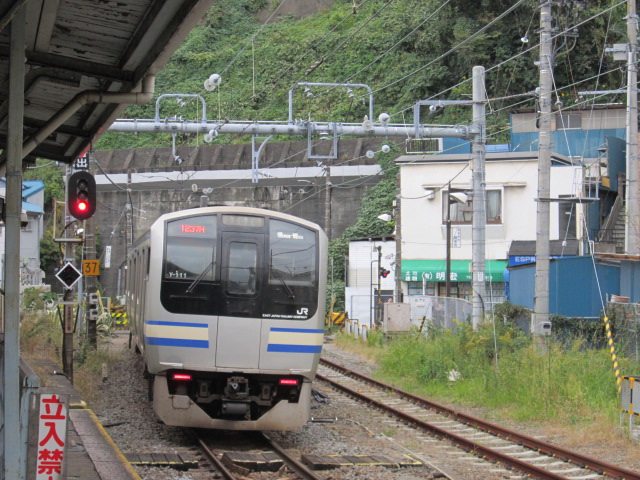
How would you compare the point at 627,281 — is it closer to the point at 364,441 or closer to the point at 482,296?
the point at 482,296

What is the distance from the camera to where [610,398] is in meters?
13.6

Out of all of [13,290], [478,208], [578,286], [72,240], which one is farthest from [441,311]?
[13,290]

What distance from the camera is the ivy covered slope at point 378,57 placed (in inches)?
1595

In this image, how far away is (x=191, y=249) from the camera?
437 inches

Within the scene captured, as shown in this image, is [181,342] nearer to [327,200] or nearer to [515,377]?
[515,377]

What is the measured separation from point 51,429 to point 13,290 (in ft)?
3.70

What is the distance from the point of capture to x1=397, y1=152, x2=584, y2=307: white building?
32.8 m

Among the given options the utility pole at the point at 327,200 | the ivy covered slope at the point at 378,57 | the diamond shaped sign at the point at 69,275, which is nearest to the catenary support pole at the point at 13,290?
the diamond shaped sign at the point at 69,275

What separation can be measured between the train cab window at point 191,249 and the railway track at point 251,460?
222cm

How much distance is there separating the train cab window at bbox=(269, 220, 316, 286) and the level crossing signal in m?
2.36

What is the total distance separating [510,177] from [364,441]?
2268 cm

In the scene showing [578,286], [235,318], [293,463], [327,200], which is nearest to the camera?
[293,463]

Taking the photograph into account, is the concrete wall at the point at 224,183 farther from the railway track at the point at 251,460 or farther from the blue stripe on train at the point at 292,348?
the blue stripe on train at the point at 292,348

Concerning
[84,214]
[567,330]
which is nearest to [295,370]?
[84,214]
